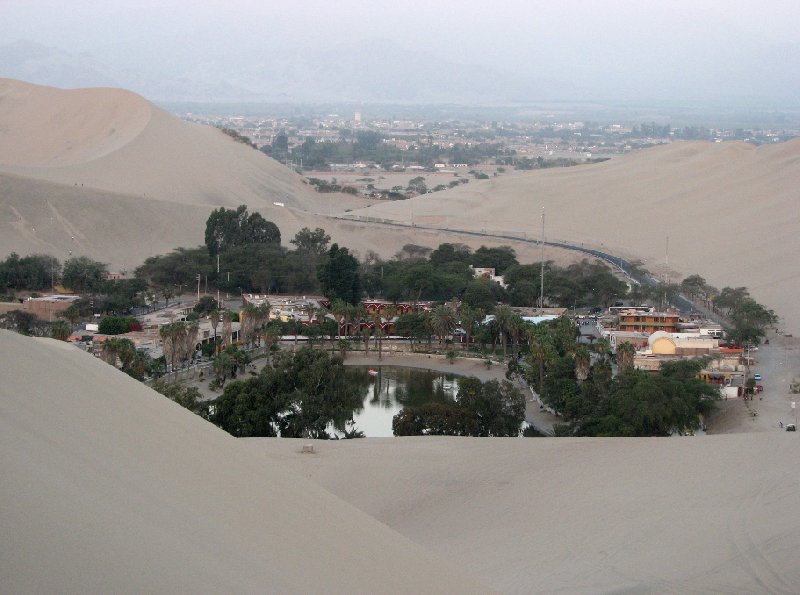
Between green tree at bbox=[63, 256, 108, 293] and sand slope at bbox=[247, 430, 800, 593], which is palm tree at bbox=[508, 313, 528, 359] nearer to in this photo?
sand slope at bbox=[247, 430, 800, 593]

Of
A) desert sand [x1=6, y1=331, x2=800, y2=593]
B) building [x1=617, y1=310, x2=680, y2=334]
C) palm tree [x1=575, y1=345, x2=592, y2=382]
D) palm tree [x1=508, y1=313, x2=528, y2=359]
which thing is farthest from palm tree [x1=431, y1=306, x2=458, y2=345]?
desert sand [x1=6, y1=331, x2=800, y2=593]

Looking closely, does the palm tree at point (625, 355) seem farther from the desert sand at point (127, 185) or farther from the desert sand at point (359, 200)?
the desert sand at point (127, 185)

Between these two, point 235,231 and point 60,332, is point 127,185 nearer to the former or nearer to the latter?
point 235,231

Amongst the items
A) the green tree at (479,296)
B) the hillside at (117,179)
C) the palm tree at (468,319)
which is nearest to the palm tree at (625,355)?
the palm tree at (468,319)

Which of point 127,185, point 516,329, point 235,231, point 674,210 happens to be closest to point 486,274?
point 235,231

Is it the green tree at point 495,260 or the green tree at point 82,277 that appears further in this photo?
the green tree at point 495,260

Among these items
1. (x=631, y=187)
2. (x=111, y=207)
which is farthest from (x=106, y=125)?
(x=631, y=187)
